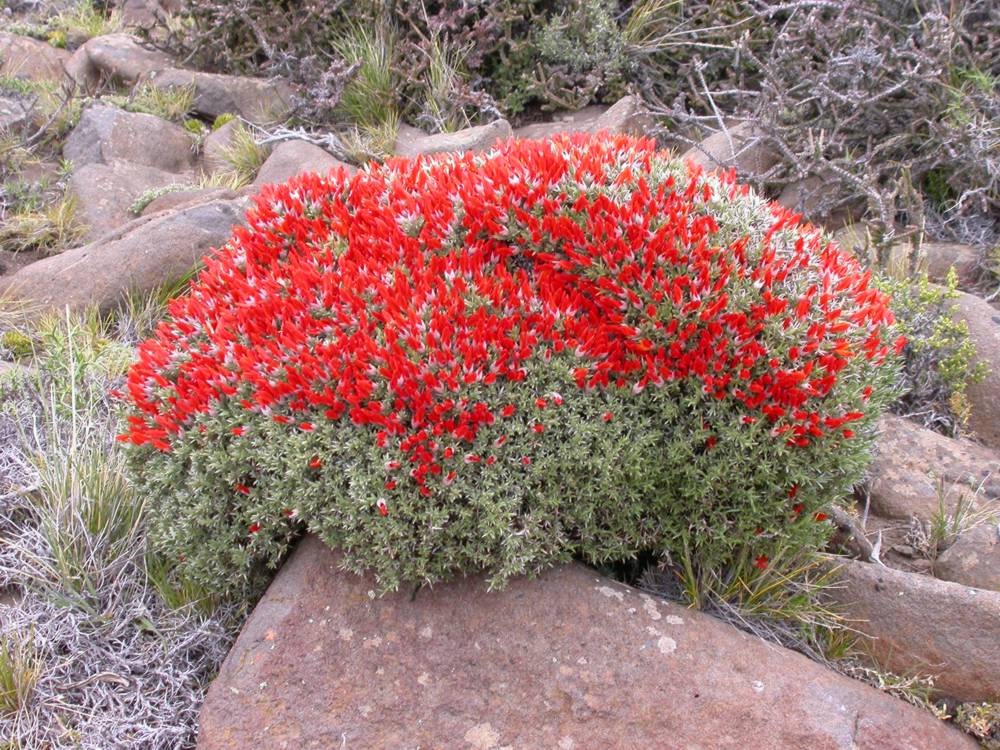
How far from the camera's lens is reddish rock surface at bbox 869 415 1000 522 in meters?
3.84

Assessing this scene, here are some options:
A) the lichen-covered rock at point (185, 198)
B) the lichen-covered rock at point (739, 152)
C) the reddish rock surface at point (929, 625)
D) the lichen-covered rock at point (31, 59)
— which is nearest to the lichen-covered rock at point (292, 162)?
the lichen-covered rock at point (185, 198)

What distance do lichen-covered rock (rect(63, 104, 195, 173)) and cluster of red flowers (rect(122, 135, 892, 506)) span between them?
477cm

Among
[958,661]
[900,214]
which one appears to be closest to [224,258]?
[958,661]

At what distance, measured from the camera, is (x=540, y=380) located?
303cm

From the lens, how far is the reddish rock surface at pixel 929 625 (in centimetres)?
313

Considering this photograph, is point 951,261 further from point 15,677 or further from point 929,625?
point 15,677

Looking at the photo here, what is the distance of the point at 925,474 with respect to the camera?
3.97 metres

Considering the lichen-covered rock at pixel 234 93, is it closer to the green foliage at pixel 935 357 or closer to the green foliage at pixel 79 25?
the green foliage at pixel 79 25

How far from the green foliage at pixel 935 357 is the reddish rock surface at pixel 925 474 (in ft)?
0.80

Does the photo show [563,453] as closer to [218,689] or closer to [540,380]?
[540,380]

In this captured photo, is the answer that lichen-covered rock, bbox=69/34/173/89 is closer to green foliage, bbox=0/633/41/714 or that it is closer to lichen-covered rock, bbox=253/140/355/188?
lichen-covered rock, bbox=253/140/355/188

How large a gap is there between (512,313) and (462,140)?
4.07 metres

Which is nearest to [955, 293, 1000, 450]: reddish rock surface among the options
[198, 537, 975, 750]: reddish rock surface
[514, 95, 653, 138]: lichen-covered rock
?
[198, 537, 975, 750]: reddish rock surface

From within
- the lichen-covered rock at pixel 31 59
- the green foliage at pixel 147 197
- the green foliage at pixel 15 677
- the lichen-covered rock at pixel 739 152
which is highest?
the lichen-covered rock at pixel 739 152
